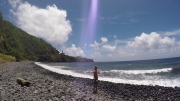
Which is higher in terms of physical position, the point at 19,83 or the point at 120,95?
the point at 19,83

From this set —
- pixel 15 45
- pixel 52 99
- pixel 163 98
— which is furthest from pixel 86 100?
pixel 15 45

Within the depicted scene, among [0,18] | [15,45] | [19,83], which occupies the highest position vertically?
[0,18]

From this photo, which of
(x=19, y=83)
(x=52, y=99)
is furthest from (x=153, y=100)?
(x=19, y=83)

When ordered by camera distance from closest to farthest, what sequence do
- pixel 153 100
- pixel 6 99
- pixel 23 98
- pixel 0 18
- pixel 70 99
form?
1. pixel 6 99
2. pixel 23 98
3. pixel 70 99
4. pixel 153 100
5. pixel 0 18

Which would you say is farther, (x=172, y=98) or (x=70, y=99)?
(x=172, y=98)

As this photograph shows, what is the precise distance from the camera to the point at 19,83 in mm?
15258

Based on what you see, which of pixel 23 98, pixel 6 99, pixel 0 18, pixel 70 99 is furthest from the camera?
pixel 0 18

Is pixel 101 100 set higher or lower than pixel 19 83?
lower

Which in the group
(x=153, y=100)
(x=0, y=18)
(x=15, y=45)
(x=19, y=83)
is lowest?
(x=153, y=100)

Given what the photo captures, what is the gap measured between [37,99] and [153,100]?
937 cm

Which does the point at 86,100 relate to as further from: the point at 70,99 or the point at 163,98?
the point at 163,98

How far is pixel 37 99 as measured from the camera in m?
10.8

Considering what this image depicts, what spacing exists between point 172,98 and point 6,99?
13073mm

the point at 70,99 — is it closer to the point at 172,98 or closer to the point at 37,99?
the point at 37,99
